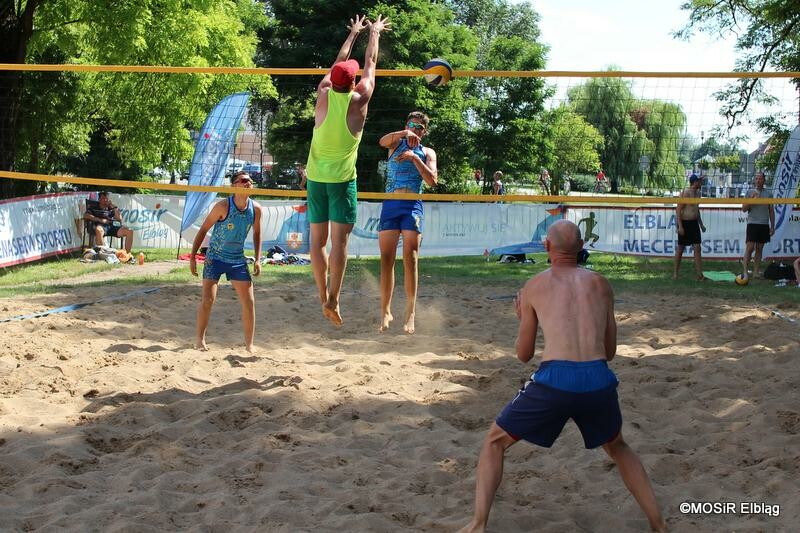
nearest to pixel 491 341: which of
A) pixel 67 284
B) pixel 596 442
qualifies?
pixel 596 442

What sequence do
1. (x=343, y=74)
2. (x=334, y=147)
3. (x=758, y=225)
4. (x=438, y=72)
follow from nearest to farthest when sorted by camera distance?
(x=343, y=74) → (x=334, y=147) → (x=438, y=72) → (x=758, y=225)

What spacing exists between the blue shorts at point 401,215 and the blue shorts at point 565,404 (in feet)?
11.6

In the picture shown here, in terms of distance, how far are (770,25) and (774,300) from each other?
8.80m

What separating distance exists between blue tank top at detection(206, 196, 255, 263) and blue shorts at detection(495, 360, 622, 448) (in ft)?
12.0

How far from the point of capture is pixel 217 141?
43.2ft

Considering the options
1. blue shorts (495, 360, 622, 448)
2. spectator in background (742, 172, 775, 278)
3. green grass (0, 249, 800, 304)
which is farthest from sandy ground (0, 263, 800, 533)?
spectator in background (742, 172, 775, 278)

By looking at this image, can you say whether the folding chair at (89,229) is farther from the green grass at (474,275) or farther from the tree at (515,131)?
the tree at (515,131)

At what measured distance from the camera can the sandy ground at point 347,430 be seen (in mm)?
4066

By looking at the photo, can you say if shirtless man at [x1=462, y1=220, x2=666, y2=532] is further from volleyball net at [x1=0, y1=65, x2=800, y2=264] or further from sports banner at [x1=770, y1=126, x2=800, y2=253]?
sports banner at [x1=770, y1=126, x2=800, y2=253]

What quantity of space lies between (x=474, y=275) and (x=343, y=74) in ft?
25.8

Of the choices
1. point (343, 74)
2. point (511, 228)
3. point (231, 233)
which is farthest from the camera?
point (511, 228)

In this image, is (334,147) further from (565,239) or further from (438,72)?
(565,239)

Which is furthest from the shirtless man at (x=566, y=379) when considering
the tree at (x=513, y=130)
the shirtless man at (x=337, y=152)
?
the tree at (x=513, y=130)

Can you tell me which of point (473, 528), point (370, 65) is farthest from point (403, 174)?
point (473, 528)
